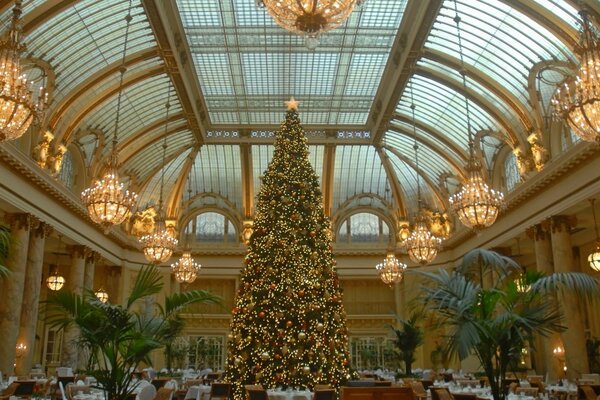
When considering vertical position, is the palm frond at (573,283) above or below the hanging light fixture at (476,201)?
below

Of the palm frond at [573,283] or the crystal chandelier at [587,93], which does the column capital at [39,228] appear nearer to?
the crystal chandelier at [587,93]

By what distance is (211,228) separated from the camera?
29.8 metres

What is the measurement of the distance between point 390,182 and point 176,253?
11.2 meters

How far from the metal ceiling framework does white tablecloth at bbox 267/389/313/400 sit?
33.1 ft

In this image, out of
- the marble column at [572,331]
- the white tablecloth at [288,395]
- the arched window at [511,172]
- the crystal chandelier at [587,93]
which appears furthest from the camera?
the arched window at [511,172]

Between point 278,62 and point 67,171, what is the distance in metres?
8.41

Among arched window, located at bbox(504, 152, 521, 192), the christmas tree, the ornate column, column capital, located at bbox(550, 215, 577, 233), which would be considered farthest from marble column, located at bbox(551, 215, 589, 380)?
the ornate column

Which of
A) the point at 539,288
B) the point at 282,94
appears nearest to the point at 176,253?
the point at 282,94

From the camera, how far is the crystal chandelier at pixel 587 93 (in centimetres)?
795

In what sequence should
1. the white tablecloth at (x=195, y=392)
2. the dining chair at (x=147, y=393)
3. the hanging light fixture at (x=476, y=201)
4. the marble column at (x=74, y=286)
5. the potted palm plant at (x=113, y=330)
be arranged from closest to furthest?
the potted palm plant at (x=113, y=330)
the dining chair at (x=147, y=393)
the hanging light fixture at (x=476, y=201)
the white tablecloth at (x=195, y=392)
the marble column at (x=74, y=286)

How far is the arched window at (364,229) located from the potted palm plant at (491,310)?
22723 mm

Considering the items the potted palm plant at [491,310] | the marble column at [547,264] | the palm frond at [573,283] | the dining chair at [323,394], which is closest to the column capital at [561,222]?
the marble column at [547,264]

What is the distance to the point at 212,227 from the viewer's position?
29828mm

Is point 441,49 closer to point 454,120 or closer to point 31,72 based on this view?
point 454,120
